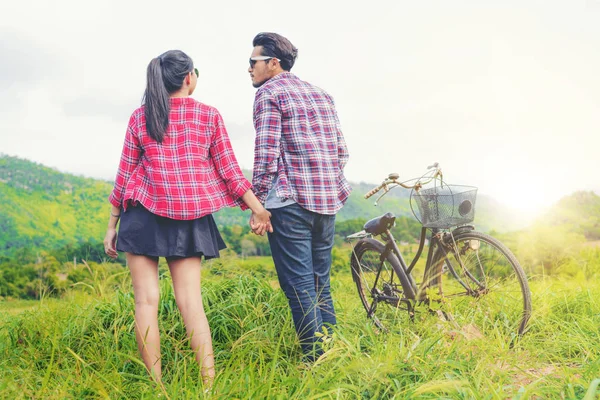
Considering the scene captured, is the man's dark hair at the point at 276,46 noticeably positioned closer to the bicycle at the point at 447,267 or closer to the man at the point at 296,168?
the man at the point at 296,168

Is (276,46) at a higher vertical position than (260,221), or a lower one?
higher

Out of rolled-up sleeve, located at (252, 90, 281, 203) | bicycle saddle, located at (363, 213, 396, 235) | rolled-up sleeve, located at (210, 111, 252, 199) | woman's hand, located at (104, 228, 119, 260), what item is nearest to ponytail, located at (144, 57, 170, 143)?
rolled-up sleeve, located at (210, 111, 252, 199)

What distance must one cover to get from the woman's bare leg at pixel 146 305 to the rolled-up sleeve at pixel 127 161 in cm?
34

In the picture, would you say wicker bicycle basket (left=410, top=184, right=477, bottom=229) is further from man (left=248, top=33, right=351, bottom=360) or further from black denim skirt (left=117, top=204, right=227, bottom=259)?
black denim skirt (left=117, top=204, right=227, bottom=259)

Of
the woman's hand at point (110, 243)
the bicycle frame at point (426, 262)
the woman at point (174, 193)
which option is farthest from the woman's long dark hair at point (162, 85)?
the bicycle frame at point (426, 262)

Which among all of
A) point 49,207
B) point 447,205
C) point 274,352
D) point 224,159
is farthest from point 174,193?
point 49,207

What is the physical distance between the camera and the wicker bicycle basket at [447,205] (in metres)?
3.56

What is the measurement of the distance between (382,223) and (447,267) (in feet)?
1.90

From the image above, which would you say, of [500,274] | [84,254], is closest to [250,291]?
[84,254]

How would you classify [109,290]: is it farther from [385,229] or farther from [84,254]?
[385,229]

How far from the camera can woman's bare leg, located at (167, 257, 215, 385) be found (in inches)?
112

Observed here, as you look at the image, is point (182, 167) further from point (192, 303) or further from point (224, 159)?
point (192, 303)

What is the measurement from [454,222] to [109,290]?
114 inches

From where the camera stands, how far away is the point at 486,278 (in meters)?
3.62
